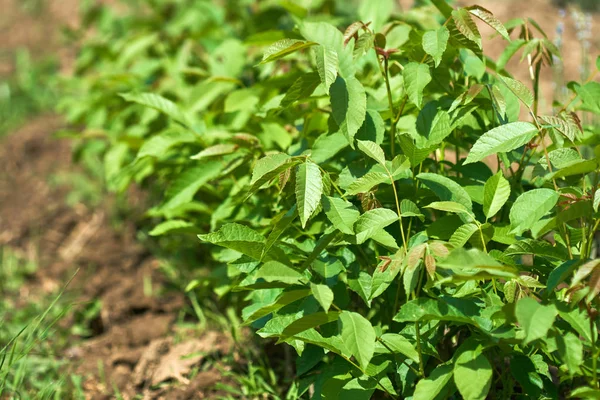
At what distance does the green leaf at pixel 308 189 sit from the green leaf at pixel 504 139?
1.03 ft

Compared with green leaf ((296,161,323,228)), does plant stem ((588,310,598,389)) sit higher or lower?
lower

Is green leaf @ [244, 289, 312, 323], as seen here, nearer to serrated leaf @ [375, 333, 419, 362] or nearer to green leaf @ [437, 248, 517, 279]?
serrated leaf @ [375, 333, 419, 362]

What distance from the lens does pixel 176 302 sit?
295 centimetres

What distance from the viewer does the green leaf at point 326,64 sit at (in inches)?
59.2

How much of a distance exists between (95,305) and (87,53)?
4.98 feet

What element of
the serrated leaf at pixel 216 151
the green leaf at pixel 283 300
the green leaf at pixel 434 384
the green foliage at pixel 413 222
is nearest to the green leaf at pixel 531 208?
the green foliage at pixel 413 222

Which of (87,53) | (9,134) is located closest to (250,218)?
(87,53)

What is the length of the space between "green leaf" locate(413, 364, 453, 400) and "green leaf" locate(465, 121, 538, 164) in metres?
0.43

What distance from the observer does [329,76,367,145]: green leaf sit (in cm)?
156

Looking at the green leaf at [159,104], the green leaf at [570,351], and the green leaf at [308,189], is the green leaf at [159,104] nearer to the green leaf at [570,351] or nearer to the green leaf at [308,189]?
the green leaf at [308,189]

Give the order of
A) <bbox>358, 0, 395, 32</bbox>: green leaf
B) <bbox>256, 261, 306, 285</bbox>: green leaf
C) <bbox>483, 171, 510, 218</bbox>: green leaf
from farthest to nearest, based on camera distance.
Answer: <bbox>358, 0, 395, 32</bbox>: green leaf
<bbox>483, 171, 510, 218</bbox>: green leaf
<bbox>256, 261, 306, 285</bbox>: green leaf

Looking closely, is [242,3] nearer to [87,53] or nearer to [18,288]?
[87,53]

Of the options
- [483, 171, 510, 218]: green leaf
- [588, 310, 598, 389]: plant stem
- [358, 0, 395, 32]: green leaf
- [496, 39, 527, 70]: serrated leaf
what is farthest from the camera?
[358, 0, 395, 32]: green leaf

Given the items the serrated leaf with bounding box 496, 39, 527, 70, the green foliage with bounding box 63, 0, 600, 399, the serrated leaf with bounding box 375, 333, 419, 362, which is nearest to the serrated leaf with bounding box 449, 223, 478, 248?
the green foliage with bounding box 63, 0, 600, 399
